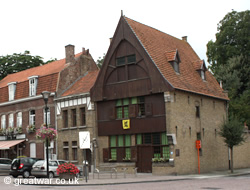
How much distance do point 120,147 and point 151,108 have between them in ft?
14.3

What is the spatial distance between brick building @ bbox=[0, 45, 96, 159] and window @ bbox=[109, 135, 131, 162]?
7287 millimetres

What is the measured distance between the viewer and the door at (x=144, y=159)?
30.4 m

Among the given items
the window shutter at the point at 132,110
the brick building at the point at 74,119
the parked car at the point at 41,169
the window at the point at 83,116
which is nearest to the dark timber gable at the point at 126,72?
the window shutter at the point at 132,110

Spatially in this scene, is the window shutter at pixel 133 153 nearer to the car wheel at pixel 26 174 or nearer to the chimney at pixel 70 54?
the car wheel at pixel 26 174

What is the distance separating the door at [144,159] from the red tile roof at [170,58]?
17.6ft

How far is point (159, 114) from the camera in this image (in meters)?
30.1

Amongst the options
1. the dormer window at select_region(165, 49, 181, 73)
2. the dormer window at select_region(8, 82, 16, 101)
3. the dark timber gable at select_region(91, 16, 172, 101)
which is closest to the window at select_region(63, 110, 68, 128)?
the dark timber gable at select_region(91, 16, 172, 101)

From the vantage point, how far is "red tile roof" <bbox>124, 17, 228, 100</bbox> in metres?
31.2

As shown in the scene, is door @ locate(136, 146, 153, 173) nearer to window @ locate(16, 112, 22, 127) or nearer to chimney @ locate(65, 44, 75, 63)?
chimney @ locate(65, 44, 75, 63)

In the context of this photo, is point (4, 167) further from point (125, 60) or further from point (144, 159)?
point (125, 60)

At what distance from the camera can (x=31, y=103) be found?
40.3m

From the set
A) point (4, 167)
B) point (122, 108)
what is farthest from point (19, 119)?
point (122, 108)

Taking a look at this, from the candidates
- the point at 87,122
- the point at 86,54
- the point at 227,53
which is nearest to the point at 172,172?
the point at 87,122

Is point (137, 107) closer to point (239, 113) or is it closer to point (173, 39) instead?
point (173, 39)
